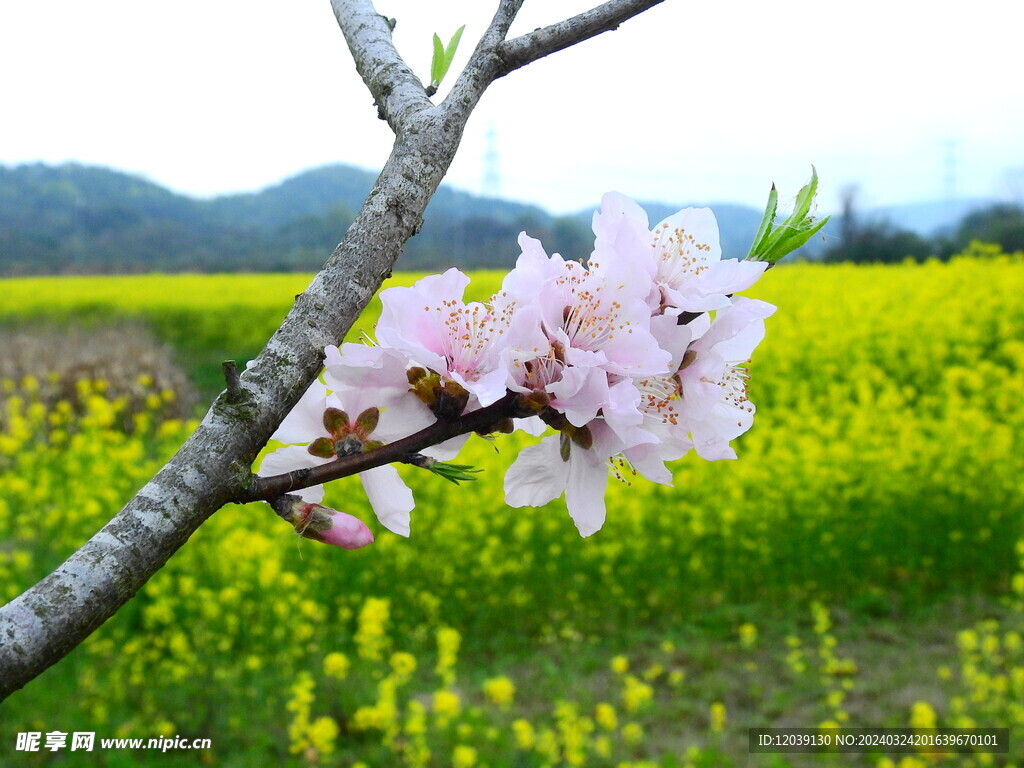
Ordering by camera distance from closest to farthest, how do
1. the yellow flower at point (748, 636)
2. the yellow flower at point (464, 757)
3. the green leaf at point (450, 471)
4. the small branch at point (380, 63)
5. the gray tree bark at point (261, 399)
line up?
the gray tree bark at point (261, 399) < the green leaf at point (450, 471) < the small branch at point (380, 63) < the yellow flower at point (464, 757) < the yellow flower at point (748, 636)

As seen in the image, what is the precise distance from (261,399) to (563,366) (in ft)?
0.55

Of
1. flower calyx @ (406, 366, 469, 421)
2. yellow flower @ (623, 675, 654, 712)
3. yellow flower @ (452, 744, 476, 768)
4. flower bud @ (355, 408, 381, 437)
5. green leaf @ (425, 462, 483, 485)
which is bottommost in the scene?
yellow flower @ (623, 675, 654, 712)

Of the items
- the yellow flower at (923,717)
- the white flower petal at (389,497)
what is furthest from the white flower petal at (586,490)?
the yellow flower at (923,717)

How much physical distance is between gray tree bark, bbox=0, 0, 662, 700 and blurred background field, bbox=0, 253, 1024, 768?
171 cm

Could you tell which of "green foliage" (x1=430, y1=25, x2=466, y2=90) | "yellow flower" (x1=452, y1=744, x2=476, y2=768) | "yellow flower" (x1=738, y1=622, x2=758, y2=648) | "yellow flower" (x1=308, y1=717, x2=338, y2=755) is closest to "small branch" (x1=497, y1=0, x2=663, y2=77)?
"green foliage" (x1=430, y1=25, x2=466, y2=90)

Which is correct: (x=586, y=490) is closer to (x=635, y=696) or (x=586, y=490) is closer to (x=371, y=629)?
(x=635, y=696)

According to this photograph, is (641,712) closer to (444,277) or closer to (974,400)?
(444,277)

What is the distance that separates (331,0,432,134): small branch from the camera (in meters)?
0.62

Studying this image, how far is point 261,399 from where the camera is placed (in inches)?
18.2

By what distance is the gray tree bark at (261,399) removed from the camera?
41 centimetres

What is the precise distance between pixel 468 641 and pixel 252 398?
8.57ft

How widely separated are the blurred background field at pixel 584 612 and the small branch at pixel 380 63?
1671mm

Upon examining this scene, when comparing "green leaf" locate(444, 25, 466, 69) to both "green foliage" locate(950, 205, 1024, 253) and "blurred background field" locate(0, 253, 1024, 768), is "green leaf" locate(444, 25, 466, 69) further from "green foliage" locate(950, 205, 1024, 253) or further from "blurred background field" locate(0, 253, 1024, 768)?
"green foliage" locate(950, 205, 1024, 253)

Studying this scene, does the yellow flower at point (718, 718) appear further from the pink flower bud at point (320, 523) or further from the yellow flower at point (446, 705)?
the pink flower bud at point (320, 523)
